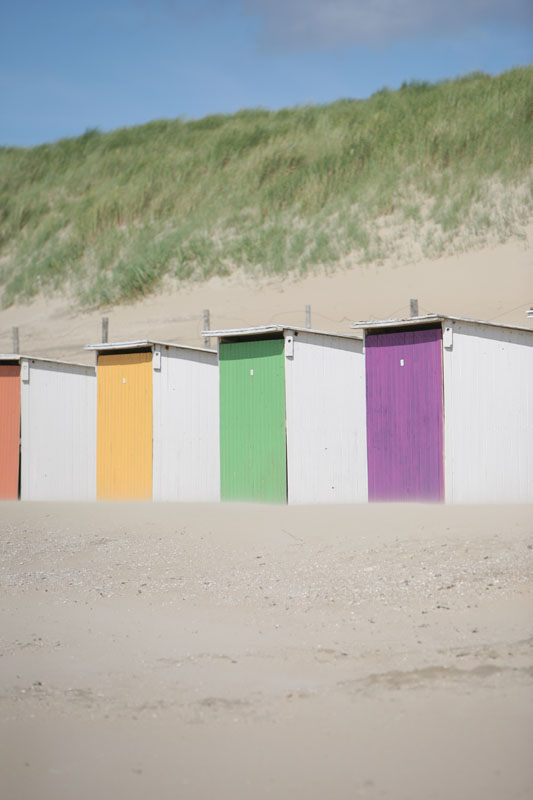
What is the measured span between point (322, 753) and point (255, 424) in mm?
9092

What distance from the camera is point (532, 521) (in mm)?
10047

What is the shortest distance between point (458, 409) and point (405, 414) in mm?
772

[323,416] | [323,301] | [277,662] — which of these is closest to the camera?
[277,662]

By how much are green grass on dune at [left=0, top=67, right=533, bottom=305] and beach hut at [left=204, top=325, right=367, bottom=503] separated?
12777 millimetres

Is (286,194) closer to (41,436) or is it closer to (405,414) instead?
(41,436)

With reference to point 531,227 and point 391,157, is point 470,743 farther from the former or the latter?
point 391,157

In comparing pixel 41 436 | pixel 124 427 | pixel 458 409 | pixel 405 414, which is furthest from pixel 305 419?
pixel 41 436

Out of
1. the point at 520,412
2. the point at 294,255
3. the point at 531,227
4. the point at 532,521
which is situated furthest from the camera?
the point at 294,255

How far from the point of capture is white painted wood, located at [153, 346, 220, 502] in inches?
581

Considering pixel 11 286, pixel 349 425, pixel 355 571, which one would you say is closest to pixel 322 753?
pixel 355 571

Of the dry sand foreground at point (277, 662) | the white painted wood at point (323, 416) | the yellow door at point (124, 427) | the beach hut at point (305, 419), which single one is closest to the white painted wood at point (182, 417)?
the yellow door at point (124, 427)

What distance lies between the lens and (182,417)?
14.9m

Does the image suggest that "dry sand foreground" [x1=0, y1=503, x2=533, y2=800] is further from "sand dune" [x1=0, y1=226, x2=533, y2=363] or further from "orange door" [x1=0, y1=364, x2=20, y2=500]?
"sand dune" [x1=0, y1=226, x2=533, y2=363]

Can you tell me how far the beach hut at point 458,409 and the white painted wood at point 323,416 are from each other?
25.2 inches
